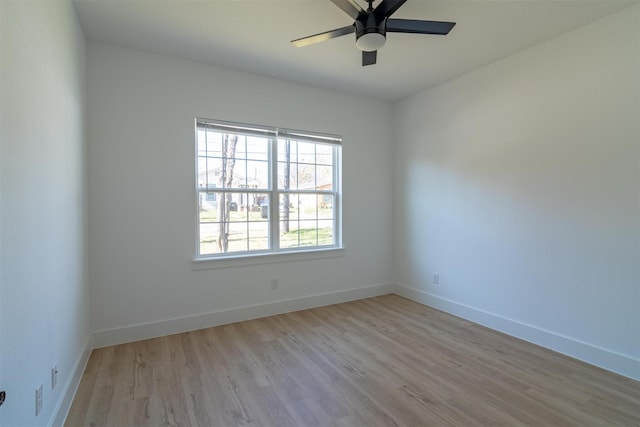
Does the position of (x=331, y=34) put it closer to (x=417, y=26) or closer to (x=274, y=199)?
(x=417, y=26)

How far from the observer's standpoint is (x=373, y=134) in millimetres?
4266

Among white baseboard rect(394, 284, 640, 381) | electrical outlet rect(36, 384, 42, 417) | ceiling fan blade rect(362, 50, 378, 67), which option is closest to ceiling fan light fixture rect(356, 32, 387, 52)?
ceiling fan blade rect(362, 50, 378, 67)

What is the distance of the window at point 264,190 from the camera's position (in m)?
3.26

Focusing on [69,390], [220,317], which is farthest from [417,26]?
[69,390]

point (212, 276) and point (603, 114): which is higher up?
point (603, 114)

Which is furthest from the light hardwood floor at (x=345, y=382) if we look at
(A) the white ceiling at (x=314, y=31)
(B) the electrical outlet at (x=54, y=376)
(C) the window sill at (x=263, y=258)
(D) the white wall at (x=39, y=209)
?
(A) the white ceiling at (x=314, y=31)

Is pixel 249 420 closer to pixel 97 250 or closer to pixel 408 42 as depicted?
pixel 97 250

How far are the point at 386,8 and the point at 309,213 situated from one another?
2453mm

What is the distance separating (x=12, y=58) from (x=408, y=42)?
2.68 m

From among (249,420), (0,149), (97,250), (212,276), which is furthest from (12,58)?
(212,276)

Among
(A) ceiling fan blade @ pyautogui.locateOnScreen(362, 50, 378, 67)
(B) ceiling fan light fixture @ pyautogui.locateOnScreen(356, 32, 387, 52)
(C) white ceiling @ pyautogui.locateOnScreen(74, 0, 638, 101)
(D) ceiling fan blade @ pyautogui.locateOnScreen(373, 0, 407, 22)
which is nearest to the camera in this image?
(D) ceiling fan blade @ pyautogui.locateOnScreen(373, 0, 407, 22)

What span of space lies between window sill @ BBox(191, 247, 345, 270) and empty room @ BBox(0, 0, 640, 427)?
0.09ft

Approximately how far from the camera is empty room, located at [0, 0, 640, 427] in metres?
1.82

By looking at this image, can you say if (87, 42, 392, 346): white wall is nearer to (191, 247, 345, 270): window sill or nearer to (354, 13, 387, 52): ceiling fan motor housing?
(191, 247, 345, 270): window sill
